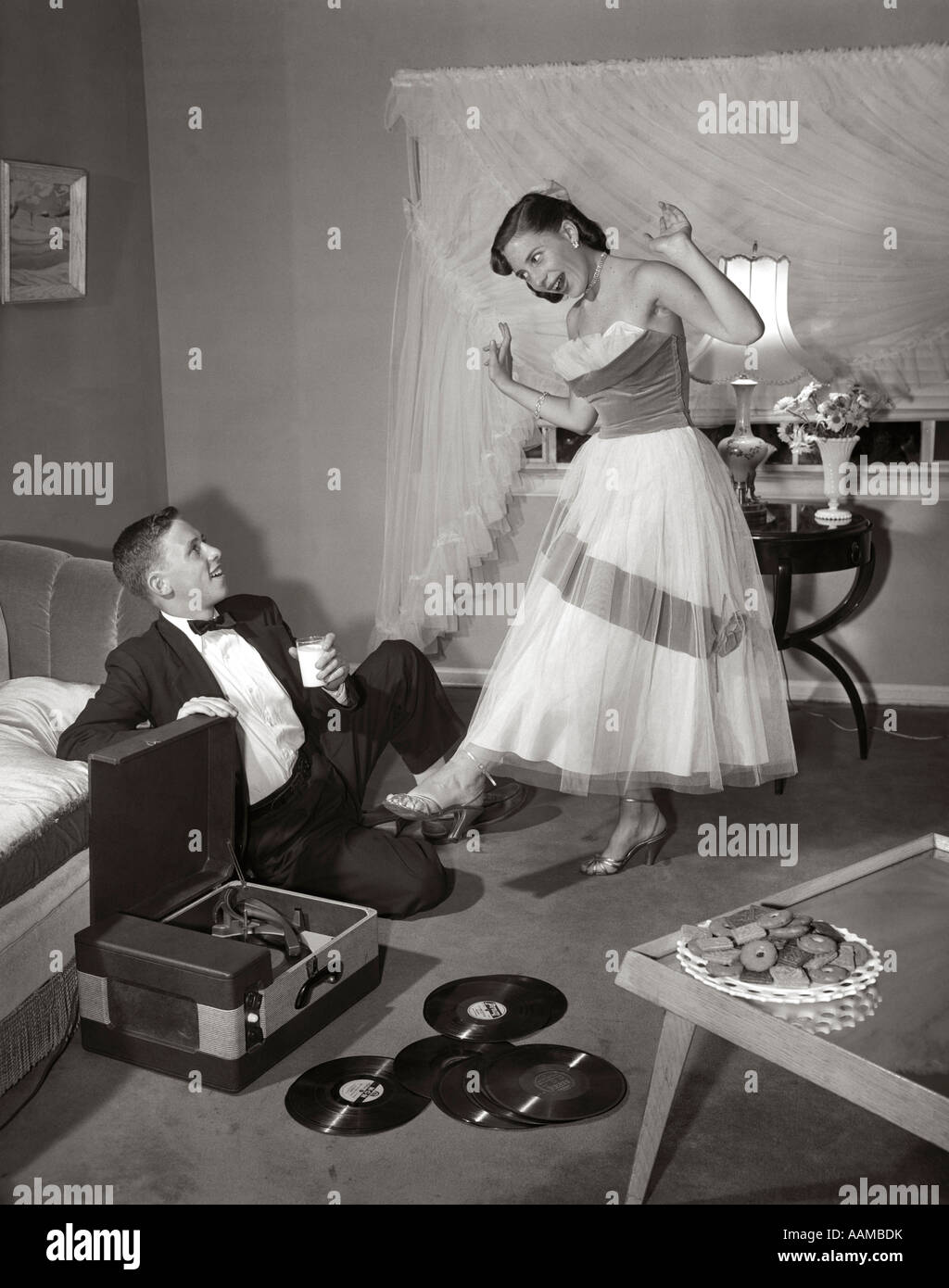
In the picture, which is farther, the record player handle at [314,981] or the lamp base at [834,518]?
the lamp base at [834,518]

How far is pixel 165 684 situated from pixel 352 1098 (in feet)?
3.28

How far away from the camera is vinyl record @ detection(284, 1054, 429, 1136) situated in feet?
7.06

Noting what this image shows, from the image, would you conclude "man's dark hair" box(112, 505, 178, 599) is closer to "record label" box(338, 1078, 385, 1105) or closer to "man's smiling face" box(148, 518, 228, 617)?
"man's smiling face" box(148, 518, 228, 617)

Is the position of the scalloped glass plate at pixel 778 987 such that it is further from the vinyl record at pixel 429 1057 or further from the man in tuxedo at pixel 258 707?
the man in tuxedo at pixel 258 707

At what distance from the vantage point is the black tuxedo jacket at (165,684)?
2666 millimetres

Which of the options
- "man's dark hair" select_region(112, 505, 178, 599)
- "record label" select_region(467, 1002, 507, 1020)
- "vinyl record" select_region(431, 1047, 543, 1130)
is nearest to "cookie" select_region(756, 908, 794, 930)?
"vinyl record" select_region(431, 1047, 543, 1130)

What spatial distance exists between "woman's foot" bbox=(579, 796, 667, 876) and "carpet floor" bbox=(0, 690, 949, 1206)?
0.06 metres

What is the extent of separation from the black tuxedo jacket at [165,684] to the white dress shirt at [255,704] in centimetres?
3

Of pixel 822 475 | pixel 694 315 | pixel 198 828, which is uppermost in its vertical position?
pixel 694 315

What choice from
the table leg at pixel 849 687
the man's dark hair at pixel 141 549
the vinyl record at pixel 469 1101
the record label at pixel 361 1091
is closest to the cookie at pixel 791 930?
the vinyl record at pixel 469 1101

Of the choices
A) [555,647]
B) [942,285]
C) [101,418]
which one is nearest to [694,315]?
[555,647]
